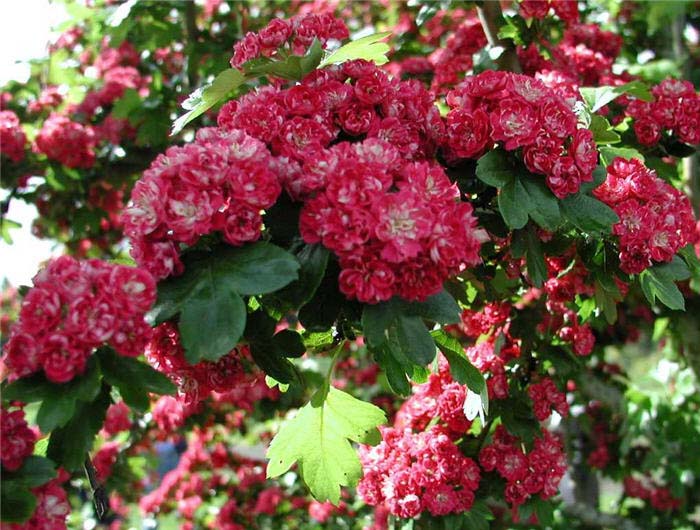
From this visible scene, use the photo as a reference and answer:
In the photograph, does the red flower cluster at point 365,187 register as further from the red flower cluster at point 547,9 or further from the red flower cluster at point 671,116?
the red flower cluster at point 547,9

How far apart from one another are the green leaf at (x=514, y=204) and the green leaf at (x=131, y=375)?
77cm

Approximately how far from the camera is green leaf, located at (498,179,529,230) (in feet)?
5.41

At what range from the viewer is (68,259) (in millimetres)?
1362

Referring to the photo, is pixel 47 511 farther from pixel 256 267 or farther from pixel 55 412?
pixel 256 267

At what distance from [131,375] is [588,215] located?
102cm

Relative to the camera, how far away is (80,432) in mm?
1335

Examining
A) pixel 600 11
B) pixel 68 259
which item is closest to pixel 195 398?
pixel 68 259

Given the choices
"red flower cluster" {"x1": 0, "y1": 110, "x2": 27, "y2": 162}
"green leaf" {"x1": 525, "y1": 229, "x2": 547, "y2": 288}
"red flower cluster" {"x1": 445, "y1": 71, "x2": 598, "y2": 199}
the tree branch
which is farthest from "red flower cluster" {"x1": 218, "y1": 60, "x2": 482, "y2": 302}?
"red flower cluster" {"x1": 0, "y1": 110, "x2": 27, "y2": 162}

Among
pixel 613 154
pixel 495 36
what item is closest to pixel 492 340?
pixel 613 154

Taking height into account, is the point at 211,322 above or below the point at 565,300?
above

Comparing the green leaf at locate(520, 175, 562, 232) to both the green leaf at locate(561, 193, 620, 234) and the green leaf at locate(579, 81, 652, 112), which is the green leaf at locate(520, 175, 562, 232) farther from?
the green leaf at locate(579, 81, 652, 112)

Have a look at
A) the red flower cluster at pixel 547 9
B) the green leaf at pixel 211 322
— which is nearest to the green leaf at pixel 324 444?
the green leaf at pixel 211 322

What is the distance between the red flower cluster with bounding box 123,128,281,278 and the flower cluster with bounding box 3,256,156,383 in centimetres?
10

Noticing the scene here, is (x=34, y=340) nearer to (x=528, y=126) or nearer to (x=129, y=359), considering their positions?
(x=129, y=359)
